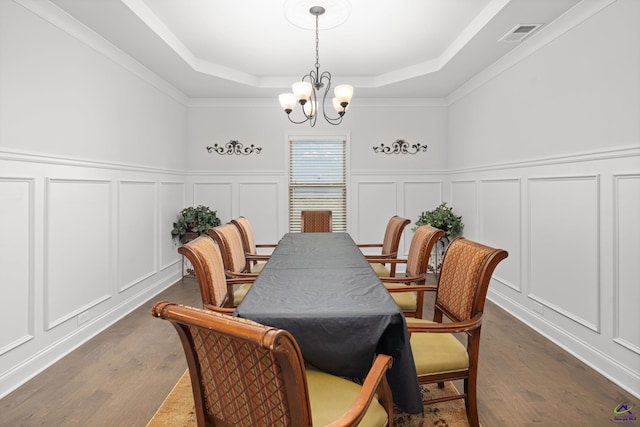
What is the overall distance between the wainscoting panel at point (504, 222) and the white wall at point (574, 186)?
18 millimetres

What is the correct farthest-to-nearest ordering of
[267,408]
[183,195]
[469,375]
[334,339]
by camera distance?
[183,195], [469,375], [334,339], [267,408]

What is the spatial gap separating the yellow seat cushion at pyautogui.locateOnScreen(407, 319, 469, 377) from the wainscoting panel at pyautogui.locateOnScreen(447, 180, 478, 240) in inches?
122

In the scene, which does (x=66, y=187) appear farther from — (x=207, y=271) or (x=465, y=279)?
(x=465, y=279)

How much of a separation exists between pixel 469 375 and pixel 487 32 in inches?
115

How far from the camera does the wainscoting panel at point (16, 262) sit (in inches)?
87.0

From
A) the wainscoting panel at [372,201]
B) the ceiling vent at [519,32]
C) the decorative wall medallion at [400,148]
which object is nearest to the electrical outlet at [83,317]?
the wainscoting panel at [372,201]

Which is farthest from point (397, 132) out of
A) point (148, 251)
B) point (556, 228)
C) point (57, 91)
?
point (57, 91)

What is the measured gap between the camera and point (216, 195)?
5.30 meters

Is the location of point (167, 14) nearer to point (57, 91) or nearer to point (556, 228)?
point (57, 91)

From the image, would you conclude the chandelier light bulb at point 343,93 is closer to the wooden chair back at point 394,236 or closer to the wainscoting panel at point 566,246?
the wooden chair back at point 394,236

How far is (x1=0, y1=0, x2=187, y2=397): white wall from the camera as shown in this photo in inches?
89.4

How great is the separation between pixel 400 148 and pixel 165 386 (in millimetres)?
4375

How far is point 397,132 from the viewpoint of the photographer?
534 centimetres

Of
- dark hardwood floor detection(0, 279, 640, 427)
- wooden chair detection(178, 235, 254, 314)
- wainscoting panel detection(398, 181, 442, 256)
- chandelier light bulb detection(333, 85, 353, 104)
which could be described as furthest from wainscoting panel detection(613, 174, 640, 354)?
wainscoting panel detection(398, 181, 442, 256)
